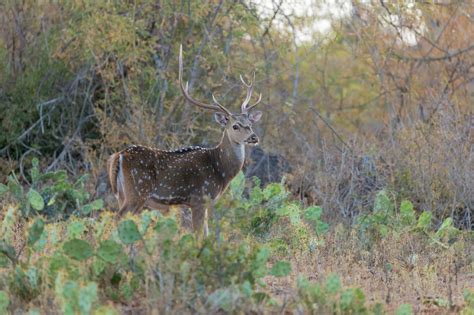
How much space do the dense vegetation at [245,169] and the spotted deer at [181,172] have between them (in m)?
0.35

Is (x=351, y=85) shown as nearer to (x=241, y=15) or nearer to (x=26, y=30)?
(x=241, y=15)

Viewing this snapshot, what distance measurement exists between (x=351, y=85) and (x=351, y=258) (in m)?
15.5

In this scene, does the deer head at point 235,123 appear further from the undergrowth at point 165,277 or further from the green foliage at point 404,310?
the green foliage at point 404,310

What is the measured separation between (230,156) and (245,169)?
3.88 meters

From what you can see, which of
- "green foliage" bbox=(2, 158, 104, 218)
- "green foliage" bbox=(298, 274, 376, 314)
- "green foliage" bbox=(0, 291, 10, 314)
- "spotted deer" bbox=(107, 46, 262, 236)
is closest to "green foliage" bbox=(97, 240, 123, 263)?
"green foliage" bbox=(0, 291, 10, 314)

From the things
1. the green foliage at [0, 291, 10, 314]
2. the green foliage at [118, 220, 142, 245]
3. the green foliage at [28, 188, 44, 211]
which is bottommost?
the green foliage at [28, 188, 44, 211]

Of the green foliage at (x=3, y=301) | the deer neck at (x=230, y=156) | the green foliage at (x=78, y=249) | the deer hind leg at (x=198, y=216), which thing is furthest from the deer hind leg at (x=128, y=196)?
the green foliage at (x=3, y=301)

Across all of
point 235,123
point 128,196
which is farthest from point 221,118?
point 128,196

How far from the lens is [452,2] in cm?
1672

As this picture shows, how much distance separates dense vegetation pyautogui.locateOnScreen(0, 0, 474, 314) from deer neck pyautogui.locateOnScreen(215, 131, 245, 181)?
0.31 metres

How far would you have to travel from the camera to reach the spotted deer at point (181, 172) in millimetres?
10289

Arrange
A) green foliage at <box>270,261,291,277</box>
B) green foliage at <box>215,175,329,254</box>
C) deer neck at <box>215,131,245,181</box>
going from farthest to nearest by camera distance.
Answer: deer neck at <box>215,131,245,181</box>, green foliage at <box>215,175,329,254</box>, green foliage at <box>270,261,291,277</box>

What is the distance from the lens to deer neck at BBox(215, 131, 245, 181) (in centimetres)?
1116

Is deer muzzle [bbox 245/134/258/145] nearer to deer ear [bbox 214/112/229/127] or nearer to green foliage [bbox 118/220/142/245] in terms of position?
deer ear [bbox 214/112/229/127]
